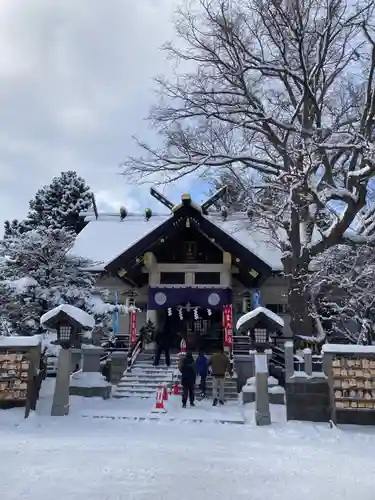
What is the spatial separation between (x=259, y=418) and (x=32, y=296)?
299 inches

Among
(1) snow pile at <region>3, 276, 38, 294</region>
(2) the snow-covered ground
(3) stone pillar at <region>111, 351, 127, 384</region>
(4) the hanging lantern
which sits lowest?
(2) the snow-covered ground

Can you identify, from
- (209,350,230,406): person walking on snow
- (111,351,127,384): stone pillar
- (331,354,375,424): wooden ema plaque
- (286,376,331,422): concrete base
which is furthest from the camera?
(111,351,127,384): stone pillar

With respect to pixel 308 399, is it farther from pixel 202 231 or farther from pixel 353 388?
pixel 202 231

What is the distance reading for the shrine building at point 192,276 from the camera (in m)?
17.3

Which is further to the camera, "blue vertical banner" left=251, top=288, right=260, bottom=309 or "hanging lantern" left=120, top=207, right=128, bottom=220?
"hanging lantern" left=120, top=207, right=128, bottom=220

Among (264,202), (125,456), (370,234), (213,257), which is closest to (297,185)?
(370,234)

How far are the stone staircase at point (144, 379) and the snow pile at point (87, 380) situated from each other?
0.72 m

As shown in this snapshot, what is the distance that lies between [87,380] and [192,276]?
23.7 feet

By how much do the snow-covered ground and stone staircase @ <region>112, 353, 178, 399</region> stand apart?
10.7 ft

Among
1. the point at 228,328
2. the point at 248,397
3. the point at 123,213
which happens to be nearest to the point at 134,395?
the point at 248,397

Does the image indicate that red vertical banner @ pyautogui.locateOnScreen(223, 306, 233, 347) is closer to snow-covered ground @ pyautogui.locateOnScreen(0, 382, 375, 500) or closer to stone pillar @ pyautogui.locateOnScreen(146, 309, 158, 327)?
stone pillar @ pyautogui.locateOnScreen(146, 309, 158, 327)

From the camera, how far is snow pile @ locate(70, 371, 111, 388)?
12726mm

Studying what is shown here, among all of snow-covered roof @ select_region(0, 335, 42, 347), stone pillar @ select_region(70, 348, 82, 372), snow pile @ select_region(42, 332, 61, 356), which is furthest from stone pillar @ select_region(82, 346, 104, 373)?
snow-covered roof @ select_region(0, 335, 42, 347)

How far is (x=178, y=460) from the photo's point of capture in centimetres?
662
